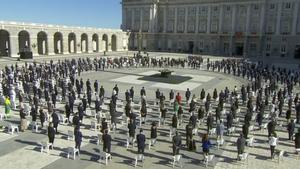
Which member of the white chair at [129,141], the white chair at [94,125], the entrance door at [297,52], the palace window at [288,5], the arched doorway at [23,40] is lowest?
the white chair at [129,141]

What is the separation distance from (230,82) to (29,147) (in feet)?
87.5

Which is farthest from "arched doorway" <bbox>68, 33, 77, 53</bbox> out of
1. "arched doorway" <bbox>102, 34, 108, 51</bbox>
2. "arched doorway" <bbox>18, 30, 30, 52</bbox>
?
"arched doorway" <bbox>18, 30, 30, 52</bbox>

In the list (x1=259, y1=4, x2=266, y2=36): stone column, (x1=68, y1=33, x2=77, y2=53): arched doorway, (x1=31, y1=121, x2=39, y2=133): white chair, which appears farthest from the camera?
(x1=68, y1=33, x2=77, y2=53): arched doorway

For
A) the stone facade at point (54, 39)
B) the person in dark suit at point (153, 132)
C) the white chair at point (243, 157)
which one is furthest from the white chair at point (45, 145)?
the stone facade at point (54, 39)

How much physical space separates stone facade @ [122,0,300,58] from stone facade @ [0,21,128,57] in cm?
903

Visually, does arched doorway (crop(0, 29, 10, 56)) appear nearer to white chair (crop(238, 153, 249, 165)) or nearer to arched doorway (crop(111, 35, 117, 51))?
arched doorway (crop(111, 35, 117, 51))

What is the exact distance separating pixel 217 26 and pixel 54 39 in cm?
4342

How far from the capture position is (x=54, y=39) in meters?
71.2

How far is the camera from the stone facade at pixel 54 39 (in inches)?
2169

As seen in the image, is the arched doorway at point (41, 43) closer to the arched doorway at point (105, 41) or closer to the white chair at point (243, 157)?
the arched doorway at point (105, 41)

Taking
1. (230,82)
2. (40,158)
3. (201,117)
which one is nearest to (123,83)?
(230,82)

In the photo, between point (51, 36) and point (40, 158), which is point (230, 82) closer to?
point (40, 158)

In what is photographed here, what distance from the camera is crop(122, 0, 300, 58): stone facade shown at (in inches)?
2749

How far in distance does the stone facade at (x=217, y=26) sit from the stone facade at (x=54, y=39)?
9.03 metres
